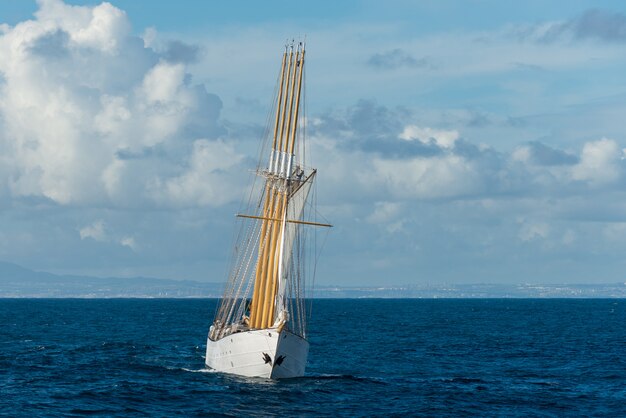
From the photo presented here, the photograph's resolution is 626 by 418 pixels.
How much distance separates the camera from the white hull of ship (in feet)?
247

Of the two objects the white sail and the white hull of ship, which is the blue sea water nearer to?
the white hull of ship

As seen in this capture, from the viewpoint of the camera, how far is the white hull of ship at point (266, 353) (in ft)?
247

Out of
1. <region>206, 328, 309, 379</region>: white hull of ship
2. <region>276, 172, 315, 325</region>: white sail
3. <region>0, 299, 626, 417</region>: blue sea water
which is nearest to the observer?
<region>0, 299, 626, 417</region>: blue sea water

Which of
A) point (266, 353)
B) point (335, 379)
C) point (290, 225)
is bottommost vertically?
point (335, 379)

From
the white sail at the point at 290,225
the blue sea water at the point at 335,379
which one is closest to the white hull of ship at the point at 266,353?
the blue sea water at the point at 335,379

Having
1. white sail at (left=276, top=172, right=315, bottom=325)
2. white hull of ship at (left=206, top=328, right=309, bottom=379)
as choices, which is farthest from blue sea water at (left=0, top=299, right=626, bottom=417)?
white sail at (left=276, top=172, right=315, bottom=325)

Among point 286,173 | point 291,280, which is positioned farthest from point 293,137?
point 291,280

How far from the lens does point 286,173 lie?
85062 mm

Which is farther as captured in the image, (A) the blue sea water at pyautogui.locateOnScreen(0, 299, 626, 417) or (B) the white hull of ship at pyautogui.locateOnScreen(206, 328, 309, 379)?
(B) the white hull of ship at pyautogui.locateOnScreen(206, 328, 309, 379)

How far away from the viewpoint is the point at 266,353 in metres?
→ 75.8

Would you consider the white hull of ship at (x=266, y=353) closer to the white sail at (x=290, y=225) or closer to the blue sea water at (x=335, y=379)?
the blue sea water at (x=335, y=379)

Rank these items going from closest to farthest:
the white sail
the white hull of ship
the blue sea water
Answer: the blue sea water < the white hull of ship < the white sail

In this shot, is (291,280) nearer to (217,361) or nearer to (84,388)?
(217,361)

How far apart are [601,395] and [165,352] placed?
5089 cm
